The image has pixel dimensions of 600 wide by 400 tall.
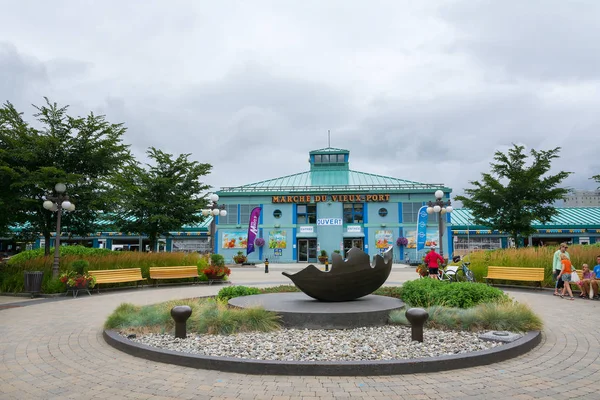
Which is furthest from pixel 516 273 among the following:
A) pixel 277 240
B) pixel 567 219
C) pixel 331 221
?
pixel 567 219

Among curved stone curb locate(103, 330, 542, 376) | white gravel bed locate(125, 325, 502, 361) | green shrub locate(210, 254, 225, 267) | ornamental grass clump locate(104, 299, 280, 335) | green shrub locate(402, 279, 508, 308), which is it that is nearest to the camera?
curved stone curb locate(103, 330, 542, 376)

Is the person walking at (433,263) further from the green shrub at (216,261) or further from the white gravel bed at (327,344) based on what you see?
the green shrub at (216,261)

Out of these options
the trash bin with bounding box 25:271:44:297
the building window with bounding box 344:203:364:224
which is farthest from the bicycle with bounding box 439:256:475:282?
the building window with bounding box 344:203:364:224

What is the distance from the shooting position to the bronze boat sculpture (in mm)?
9086

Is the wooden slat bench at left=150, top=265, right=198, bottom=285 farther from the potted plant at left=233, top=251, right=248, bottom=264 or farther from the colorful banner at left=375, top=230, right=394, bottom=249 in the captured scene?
the colorful banner at left=375, top=230, right=394, bottom=249

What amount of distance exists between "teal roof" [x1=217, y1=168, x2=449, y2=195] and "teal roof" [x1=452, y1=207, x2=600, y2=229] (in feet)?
23.2

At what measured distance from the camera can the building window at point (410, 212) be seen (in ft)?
135

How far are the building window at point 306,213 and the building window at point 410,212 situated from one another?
8623 millimetres

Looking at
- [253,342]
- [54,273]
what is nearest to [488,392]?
[253,342]

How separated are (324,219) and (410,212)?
27.2 ft

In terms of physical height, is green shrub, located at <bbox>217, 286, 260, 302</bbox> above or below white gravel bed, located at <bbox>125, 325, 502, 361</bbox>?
above

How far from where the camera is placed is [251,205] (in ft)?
140

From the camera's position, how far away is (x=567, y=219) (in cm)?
4478

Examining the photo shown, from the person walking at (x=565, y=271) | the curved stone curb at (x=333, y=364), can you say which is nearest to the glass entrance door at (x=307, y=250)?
the person walking at (x=565, y=271)
